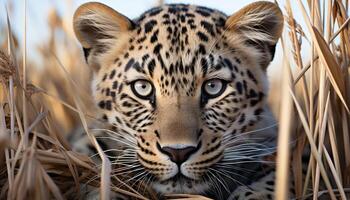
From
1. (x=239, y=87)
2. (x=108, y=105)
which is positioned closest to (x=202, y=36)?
(x=239, y=87)

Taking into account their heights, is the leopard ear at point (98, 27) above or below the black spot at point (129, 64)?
above

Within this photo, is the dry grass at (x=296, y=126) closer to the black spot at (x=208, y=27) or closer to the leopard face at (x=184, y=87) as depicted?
the leopard face at (x=184, y=87)

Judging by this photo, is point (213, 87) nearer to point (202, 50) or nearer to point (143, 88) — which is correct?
point (202, 50)

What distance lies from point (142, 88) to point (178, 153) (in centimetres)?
77

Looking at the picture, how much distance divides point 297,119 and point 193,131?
1007 mm

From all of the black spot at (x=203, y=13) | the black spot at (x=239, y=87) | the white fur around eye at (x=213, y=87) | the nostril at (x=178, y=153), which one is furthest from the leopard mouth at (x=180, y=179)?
the black spot at (x=203, y=13)

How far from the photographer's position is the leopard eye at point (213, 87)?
4004 mm

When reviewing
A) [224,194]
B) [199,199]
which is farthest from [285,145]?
[224,194]

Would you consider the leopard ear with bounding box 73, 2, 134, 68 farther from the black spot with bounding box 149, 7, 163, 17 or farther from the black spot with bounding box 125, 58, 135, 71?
the black spot with bounding box 125, 58, 135, 71

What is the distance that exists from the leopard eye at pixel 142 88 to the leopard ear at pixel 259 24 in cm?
69

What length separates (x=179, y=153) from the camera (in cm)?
344

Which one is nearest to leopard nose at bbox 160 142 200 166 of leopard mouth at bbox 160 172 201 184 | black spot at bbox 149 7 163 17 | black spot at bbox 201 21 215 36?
leopard mouth at bbox 160 172 201 184

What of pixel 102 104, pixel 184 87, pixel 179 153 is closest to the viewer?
pixel 179 153

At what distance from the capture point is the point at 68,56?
26.6 feet
